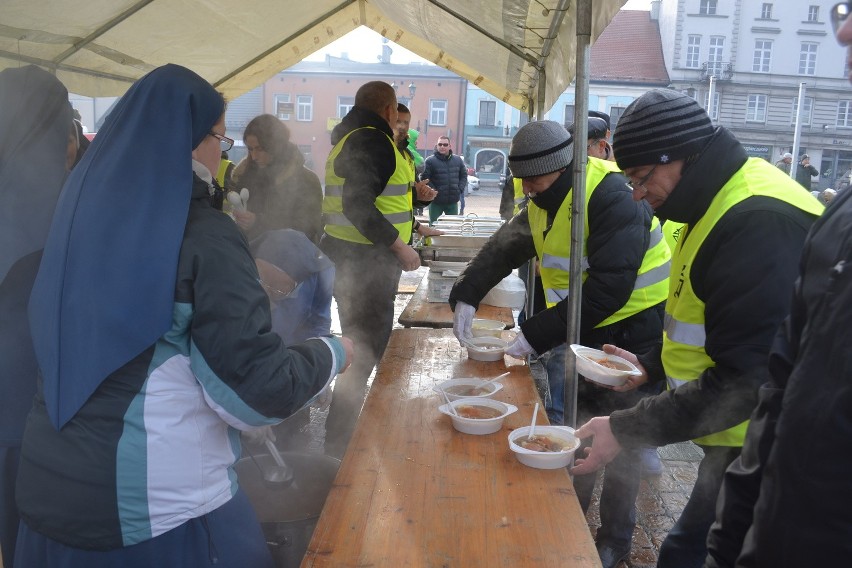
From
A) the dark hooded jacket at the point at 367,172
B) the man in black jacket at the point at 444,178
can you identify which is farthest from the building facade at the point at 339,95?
the dark hooded jacket at the point at 367,172

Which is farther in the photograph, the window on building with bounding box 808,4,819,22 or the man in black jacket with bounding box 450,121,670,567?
the window on building with bounding box 808,4,819,22

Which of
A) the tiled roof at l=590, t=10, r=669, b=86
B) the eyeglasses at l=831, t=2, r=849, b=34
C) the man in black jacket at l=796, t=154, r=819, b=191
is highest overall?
the tiled roof at l=590, t=10, r=669, b=86

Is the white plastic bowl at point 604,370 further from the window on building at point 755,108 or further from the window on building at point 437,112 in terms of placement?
the window on building at point 755,108

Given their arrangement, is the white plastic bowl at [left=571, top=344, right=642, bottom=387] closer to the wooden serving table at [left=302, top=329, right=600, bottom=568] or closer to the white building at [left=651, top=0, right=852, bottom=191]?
the wooden serving table at [left=302, top=329, right=600, bottom=568]

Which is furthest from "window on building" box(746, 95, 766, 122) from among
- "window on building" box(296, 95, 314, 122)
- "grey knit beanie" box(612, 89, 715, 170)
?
"grey knit beanie" box(612, 89, 715, 170)

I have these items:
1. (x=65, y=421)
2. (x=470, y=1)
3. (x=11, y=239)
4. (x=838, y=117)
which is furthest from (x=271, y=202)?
(x=838, y=117)

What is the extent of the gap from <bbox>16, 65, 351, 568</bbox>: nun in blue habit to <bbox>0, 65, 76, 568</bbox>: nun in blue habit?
0.49m

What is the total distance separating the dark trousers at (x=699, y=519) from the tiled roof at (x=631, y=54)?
37277mm

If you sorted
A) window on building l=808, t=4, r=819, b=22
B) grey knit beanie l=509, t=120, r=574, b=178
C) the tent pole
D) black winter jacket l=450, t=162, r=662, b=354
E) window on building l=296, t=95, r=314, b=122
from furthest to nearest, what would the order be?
window on building l=808, t=4, r=819, b=22
window on building l=296, t=95, r=314, b=122
grey knit beanie l=509, t=120, r=574, b=178
black winter jacket l=450, t=162, r=662, b=354
the tent pole

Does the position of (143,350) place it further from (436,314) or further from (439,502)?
(436,314)

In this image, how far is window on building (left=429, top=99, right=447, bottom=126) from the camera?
40.8 metres

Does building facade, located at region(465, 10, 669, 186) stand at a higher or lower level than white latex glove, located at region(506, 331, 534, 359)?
higher

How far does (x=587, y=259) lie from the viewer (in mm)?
2717

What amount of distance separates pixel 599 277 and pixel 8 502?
7.43 feet
